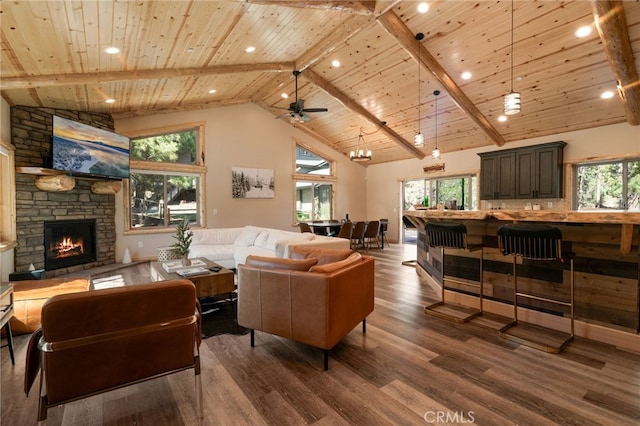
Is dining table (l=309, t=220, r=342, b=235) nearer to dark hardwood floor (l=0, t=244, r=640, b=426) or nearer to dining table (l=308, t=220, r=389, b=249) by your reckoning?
dining table (l=308, t=220, r=389, b=249)

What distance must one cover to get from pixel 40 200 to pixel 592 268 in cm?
759

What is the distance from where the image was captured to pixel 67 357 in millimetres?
1517

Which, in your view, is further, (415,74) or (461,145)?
(461,145)

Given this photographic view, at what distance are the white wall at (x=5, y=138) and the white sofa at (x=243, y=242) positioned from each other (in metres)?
2.46

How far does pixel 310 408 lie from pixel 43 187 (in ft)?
18.8

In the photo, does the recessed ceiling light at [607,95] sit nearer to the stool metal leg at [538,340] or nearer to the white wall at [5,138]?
the stool metal leg at [538,340]

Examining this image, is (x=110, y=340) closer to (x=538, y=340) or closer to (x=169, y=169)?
(x=538, y=340)

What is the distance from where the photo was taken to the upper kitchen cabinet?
20.9 feet

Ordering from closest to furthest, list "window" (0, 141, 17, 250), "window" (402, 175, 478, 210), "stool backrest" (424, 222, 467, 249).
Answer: "stool backrest" (424, 222, 467, 249)
"window" (0, 141, 17, 250)
"window" (402, 175, 478, 210)

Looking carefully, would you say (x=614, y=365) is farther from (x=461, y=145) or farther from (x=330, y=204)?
(x=330, y=204)

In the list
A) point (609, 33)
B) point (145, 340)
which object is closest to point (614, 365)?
point (145, 340)

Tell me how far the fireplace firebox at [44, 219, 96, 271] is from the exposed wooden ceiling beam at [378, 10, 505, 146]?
6.38 meters

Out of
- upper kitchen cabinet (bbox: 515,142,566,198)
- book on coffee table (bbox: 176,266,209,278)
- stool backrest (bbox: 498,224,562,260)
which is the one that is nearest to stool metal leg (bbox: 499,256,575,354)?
stool backrest (bbox: 498,224,562,260)

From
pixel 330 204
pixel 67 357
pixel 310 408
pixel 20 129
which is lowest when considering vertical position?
pixel 310 408
